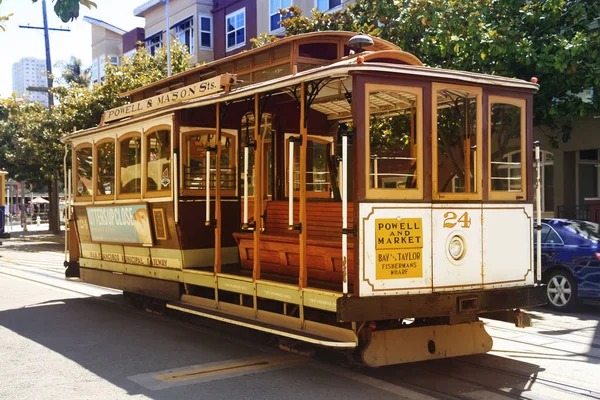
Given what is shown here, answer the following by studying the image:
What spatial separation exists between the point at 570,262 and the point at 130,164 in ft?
23.5

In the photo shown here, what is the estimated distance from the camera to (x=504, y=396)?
5.98 m

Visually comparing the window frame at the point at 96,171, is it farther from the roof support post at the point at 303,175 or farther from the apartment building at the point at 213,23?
the apartment building at the point at 213,23

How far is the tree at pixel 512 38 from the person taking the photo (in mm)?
13375

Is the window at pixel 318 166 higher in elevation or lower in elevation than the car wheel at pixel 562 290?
higher

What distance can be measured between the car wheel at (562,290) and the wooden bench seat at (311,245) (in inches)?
189

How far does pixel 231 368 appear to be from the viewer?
23.0 ft

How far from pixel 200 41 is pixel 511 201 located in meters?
28.6

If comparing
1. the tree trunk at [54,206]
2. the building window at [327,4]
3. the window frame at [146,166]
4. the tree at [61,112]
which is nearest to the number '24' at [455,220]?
the window frame at [146,166]

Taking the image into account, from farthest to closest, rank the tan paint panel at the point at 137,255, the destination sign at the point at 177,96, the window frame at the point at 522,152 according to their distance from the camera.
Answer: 1. the tan paint panel at the point at 137,255
2. the destination sign at the point at 177,96
3. the window frame at the point at 522,152

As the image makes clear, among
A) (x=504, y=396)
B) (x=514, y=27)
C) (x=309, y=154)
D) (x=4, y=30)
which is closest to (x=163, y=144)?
(x=309, y=154)

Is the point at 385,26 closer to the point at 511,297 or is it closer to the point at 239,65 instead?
the point at 239,65

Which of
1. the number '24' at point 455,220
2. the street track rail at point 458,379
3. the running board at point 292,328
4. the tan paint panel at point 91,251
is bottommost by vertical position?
the street track rail at point 458,379

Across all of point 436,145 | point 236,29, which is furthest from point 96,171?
point 236,29

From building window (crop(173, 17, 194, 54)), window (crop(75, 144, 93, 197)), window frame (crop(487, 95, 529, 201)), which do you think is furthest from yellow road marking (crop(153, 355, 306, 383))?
building window (crop(173, 17, 194, 54))
